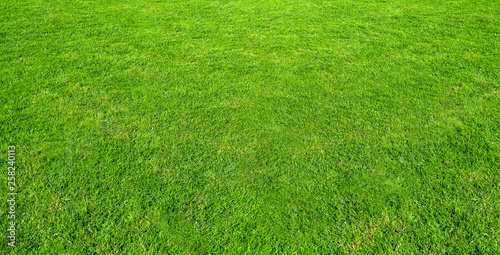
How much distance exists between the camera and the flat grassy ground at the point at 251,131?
3465mm

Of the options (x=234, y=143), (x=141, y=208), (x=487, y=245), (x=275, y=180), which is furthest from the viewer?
(x=234, y=143)

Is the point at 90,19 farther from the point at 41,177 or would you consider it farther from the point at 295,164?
the point at 295,164

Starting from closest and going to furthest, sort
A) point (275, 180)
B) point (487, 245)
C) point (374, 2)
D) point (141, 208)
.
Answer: point (487, 245) < point (141, 208) < point (275, 180) < point (374, 2)

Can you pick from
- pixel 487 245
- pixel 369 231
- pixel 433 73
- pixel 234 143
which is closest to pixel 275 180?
pixel 234 143

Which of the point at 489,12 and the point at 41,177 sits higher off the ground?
the point at 489,12

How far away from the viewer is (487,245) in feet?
10.9

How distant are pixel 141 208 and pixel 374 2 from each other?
19.1 feet

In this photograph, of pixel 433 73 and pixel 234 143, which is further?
pixel 433 73

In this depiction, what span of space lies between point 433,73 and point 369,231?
2922mm

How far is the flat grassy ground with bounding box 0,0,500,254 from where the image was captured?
3465 millimetres

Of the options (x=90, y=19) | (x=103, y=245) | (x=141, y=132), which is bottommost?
(x=103, y=245)


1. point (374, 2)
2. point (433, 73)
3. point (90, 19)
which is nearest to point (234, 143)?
point (433, 73)

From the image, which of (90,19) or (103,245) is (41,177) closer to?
(103,245)

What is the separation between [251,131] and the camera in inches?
176
